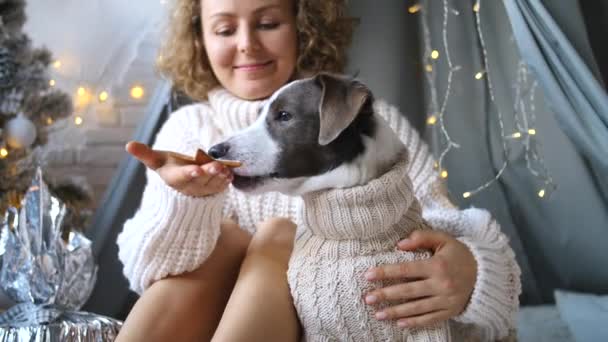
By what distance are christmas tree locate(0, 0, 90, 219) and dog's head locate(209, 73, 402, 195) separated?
2.91ft

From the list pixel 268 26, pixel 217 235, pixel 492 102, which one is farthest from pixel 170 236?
pixel 492 102

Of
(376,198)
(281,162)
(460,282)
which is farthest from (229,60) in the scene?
(460,282)

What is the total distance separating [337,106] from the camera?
1144 mm

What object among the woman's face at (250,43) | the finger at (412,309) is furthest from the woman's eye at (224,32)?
the finger at (412,309)

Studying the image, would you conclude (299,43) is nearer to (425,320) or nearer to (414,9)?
(414,9)

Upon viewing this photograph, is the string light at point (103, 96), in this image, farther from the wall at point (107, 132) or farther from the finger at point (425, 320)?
the finger at point (425, 320)

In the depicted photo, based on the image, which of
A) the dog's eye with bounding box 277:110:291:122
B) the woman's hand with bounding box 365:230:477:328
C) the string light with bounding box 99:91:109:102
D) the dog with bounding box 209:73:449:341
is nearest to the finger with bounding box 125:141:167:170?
the dog with bounding box 209:73:449:341

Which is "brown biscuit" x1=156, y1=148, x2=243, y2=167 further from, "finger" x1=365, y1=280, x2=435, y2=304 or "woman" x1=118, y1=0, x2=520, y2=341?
"finger" x1=365, y1=280, x2=435, y2=304

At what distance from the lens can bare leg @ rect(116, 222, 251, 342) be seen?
1.20 m

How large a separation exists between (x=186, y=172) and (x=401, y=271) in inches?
16.1

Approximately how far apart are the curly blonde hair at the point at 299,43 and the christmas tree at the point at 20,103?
34cm

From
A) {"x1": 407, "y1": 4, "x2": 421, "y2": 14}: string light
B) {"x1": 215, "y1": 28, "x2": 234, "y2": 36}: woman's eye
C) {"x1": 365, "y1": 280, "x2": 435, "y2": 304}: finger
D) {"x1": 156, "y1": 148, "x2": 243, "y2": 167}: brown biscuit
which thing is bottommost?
{"x1": 365, "y1": 280, "x2": 435, "y2": 304}: finger

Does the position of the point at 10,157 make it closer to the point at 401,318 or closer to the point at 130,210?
the point at 130,210

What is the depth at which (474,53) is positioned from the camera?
1.95 meters
